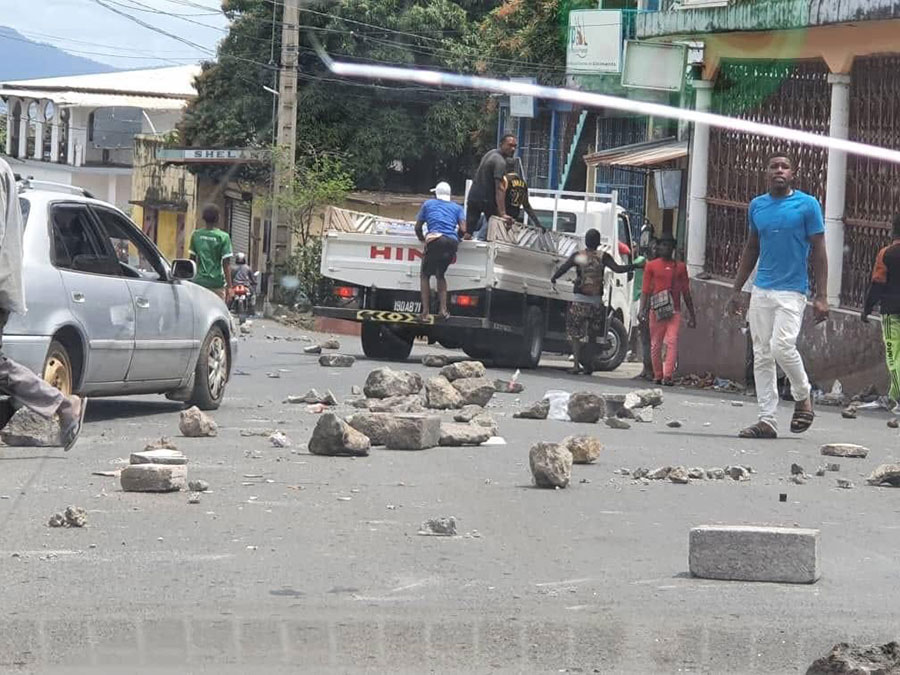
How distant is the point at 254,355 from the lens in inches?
810

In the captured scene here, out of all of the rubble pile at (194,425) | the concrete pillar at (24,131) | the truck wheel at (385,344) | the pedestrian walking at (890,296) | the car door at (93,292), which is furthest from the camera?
the concrete pillar at (24,131)

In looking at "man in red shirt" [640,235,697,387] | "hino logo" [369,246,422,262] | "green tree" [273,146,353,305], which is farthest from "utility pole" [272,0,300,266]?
"man in red shirt" [640,235,697,387]

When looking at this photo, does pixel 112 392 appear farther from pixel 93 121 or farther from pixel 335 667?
pixel 93 121

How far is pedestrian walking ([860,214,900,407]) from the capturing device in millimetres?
15461

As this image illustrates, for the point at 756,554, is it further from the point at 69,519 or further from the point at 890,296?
the point at 890,296

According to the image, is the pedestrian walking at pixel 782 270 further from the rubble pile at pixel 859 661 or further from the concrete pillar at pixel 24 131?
the concrete pillar at pixel 24 131

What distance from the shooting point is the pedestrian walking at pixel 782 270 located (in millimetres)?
12242

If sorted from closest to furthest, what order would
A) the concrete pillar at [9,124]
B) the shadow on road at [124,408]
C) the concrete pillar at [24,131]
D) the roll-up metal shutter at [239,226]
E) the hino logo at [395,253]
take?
the shadow on road at [124,408]
the hino logo at [395,253]
the roll-up metal shutter at [239,226]
the concrete pillar at [24,131]
the concrete pillar at [9,124]

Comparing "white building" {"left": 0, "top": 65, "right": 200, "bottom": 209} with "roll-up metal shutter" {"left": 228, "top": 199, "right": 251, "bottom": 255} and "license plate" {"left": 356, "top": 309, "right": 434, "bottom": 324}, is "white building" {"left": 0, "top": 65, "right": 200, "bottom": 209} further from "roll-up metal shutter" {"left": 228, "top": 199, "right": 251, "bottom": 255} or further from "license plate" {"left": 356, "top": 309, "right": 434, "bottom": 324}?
"license plate" {"left": 356, "top": 309, "right": 434, "bottom": 324}

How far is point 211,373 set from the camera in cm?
1376

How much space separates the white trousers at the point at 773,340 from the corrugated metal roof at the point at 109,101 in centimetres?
5747

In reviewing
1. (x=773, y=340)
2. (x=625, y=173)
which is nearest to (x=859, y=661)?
(x=773, y=340)

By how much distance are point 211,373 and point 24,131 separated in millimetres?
67683

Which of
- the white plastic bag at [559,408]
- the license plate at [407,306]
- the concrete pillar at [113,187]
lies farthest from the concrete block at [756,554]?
the concrete pillar at [113,187]
